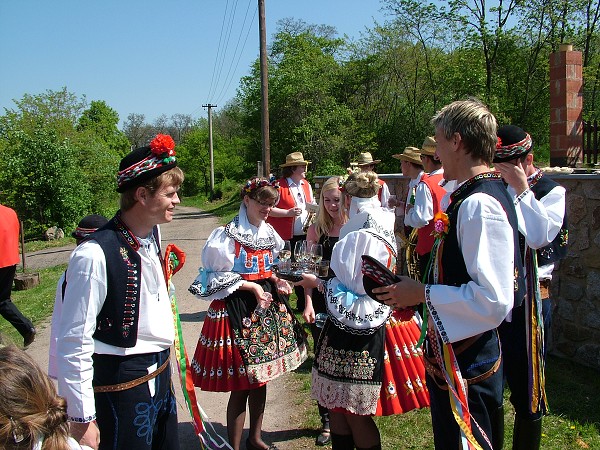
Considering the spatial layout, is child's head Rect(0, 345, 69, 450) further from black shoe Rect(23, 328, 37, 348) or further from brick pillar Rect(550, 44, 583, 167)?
brick pillar Rect(550, 44, 583, 167)

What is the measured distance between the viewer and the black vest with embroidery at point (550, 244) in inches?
134

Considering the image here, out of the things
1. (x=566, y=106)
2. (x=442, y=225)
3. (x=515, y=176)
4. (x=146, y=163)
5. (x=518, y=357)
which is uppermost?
(x=566, y=106)

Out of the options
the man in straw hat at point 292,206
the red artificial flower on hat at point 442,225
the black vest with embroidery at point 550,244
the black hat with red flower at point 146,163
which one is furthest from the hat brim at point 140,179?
the man in straw hat at point 292,206

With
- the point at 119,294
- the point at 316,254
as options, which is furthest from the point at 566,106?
the point at 119,294

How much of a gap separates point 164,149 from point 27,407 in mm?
1263

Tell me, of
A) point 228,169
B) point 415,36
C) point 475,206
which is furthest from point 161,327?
point 228,169

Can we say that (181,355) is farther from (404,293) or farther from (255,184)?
(255,184)

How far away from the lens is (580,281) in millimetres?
4934

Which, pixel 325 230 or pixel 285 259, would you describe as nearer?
pixel 285 259

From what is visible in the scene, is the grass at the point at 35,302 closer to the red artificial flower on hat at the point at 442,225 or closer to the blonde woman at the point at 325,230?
the blonde woman at the point at 325,230

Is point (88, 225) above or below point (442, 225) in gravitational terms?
below

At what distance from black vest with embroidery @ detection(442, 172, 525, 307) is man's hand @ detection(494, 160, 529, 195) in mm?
1044

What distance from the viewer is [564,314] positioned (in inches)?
201

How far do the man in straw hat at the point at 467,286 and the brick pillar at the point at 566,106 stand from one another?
8.90 m
